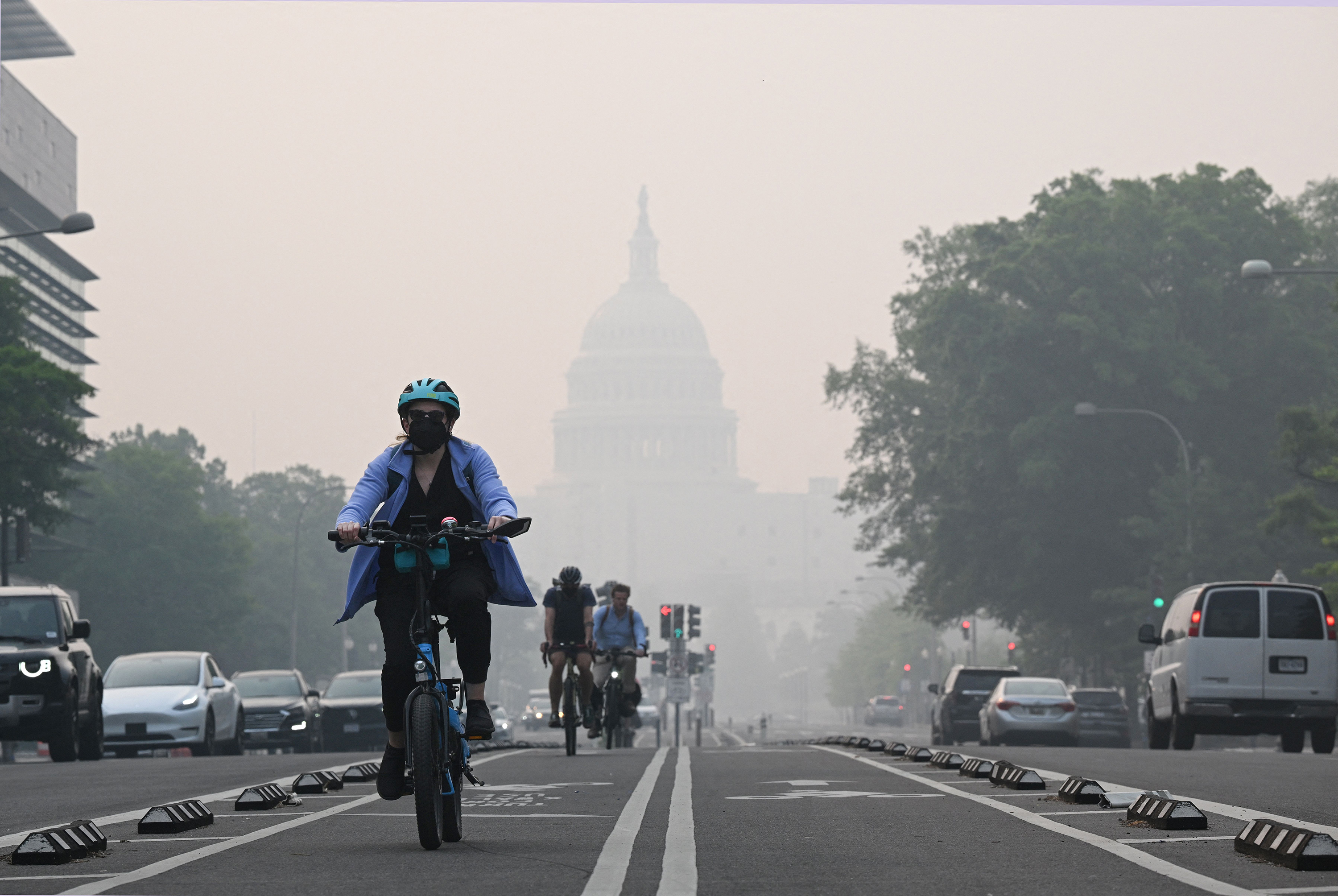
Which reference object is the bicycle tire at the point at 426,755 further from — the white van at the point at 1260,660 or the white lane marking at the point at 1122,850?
the white van at the point at 1260,660

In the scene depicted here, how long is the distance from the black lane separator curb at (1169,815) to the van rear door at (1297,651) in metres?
17.0

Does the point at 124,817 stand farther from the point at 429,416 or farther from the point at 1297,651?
the point at 1297,651

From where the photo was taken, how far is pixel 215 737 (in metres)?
28.2

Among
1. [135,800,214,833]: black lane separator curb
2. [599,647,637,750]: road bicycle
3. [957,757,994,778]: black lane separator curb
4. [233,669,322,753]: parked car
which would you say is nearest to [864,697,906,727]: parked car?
[233,669,322,753]: parked car

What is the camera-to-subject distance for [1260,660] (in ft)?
88.3

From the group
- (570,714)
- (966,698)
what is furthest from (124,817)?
(966,698)

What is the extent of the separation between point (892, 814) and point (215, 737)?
17930mm

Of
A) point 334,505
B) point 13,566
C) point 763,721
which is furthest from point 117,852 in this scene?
point 334,505

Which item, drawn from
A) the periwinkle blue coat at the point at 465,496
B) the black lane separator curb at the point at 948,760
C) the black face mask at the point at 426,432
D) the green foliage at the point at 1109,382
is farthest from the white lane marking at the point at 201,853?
the green foliage at the point at 1109,382

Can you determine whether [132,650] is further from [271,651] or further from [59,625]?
[59,625]

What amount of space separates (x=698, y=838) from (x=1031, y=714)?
82.7 feet

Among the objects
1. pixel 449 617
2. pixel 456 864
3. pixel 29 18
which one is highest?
pixel 29 18

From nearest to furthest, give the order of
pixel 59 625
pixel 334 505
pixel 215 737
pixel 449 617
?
pixel 449 617 → pixel 59 625 → pixel 215 737 → pixel 334 505

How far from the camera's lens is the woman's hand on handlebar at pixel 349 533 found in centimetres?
891
